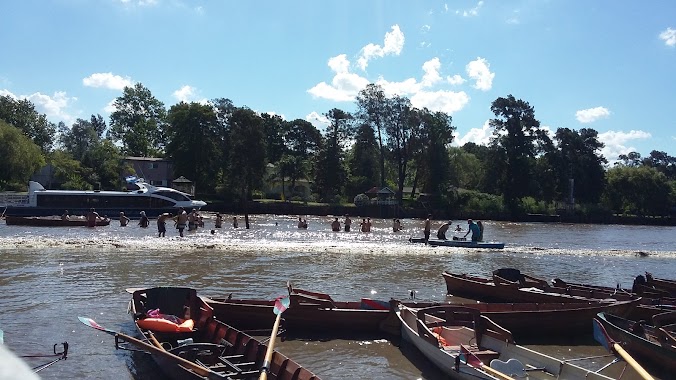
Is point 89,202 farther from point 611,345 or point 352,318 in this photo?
point 611,345

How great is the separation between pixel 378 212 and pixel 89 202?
39246 millimetres

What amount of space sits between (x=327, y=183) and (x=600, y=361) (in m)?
77.4

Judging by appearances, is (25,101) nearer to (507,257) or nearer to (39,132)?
(39,132)

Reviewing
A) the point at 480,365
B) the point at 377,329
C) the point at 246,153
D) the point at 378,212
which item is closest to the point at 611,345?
the point at 480,365

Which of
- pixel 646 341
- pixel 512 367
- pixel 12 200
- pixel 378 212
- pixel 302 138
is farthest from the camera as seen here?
pixel 302 138

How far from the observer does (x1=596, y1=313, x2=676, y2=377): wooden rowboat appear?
1194 centimetres

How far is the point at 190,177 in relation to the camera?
285 ft

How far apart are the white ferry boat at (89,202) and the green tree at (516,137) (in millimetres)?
52383

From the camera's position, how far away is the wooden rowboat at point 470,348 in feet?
34.2

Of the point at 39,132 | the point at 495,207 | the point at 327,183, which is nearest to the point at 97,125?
the point at 39,132

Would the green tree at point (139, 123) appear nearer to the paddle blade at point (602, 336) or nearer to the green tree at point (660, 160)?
the paddle blade at point (602, 336)

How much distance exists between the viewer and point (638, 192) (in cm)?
10031

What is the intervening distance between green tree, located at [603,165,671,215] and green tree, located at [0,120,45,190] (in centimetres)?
9034

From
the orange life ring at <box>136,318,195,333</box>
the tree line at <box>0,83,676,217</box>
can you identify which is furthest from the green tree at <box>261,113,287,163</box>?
the orange life ring at <box>136,318,195,333</box>
